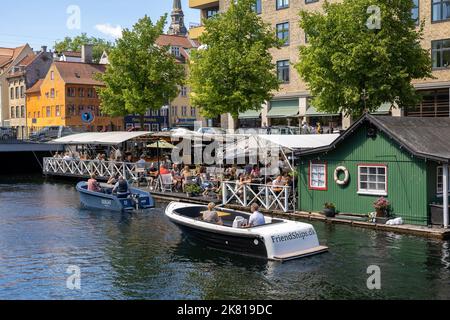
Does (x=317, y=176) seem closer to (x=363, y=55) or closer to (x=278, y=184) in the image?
(x=278, y=184)

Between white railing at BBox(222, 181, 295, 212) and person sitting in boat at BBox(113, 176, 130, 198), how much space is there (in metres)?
5.14

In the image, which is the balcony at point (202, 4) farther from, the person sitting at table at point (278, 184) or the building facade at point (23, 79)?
the person sitting at table at point (278, 184)

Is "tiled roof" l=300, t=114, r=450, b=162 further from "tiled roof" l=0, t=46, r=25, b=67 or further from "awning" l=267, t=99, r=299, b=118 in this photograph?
"tiled roof" l=0, t=46, r=25, b=67

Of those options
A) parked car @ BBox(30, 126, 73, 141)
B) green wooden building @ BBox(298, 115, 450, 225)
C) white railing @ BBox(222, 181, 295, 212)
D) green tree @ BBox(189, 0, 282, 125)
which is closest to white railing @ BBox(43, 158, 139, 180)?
green tree @ BBox(189, 0, 282, 125)

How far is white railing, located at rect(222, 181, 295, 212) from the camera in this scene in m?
29.3

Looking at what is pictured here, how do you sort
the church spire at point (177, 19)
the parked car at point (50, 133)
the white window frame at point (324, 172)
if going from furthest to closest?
the church spire at point (177, 19) < the parked car at point (50, 133) < the white window frame at point (324, 172)

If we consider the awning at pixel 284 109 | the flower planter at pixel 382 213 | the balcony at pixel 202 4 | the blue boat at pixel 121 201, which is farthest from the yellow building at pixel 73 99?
the flower planter at pixel 382 213

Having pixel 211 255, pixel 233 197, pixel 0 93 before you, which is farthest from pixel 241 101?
pixel 0 93

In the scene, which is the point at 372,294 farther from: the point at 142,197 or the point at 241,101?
the point at 241,101

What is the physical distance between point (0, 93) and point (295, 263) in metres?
84.7

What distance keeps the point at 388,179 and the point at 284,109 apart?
102 feet

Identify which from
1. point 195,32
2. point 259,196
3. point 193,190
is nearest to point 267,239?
point 259,196

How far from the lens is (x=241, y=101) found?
140 feet

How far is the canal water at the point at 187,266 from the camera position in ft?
56.6
